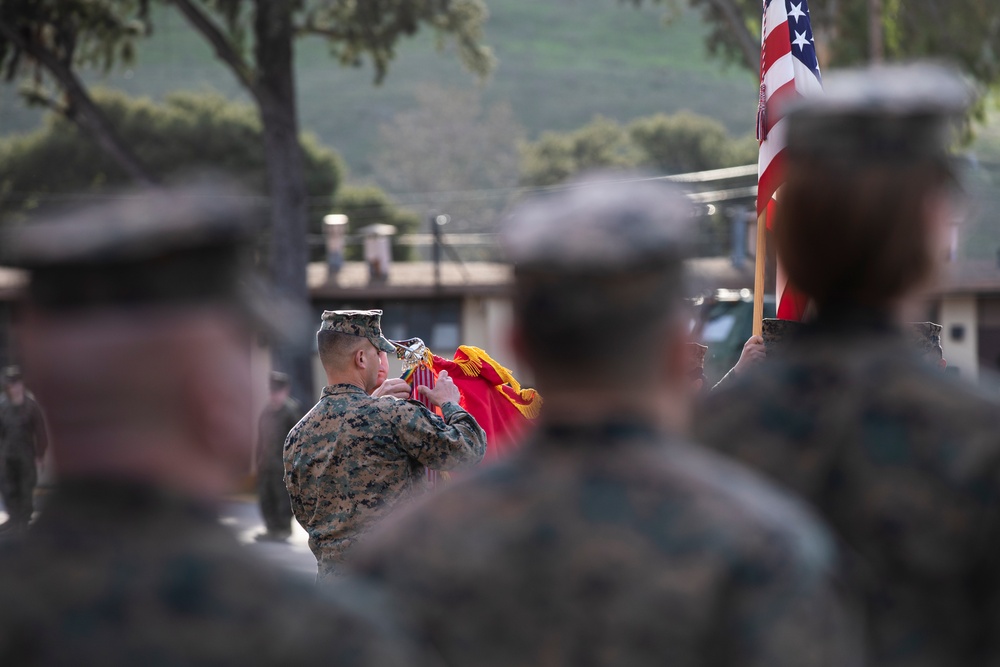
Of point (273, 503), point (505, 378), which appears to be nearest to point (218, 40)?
point (273, 503)

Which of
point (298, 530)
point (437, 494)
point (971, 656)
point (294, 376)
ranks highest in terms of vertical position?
point (437, 494)

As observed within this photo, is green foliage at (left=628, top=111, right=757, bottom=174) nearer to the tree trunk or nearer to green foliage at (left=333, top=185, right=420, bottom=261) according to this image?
green foliage at (left=333, top=185, right=420, bottom=261)

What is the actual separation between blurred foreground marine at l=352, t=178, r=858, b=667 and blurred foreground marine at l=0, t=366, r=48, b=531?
47.5 feet

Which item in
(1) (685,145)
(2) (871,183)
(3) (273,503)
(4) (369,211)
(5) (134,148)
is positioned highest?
(1) (685,145)

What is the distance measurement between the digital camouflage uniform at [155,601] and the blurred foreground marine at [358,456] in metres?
3.37

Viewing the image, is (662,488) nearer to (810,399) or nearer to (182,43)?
(810,399)

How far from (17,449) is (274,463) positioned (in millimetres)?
2972

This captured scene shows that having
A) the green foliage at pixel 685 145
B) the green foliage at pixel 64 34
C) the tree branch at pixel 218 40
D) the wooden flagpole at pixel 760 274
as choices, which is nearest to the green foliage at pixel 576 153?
the green foliage at pixel 685 145

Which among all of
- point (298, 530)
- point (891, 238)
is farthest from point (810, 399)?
point (298, 530)

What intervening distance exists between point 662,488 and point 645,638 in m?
0.18

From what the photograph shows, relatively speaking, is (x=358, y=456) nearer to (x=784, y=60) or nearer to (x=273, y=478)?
(x=784, y=60)

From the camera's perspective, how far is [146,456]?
1605 mm

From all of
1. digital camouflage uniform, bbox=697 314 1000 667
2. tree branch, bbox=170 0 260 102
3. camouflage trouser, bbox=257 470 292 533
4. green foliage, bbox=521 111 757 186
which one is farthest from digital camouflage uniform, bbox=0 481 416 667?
green foliage, bbox=521 111 757 186

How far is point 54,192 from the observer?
120 ft
